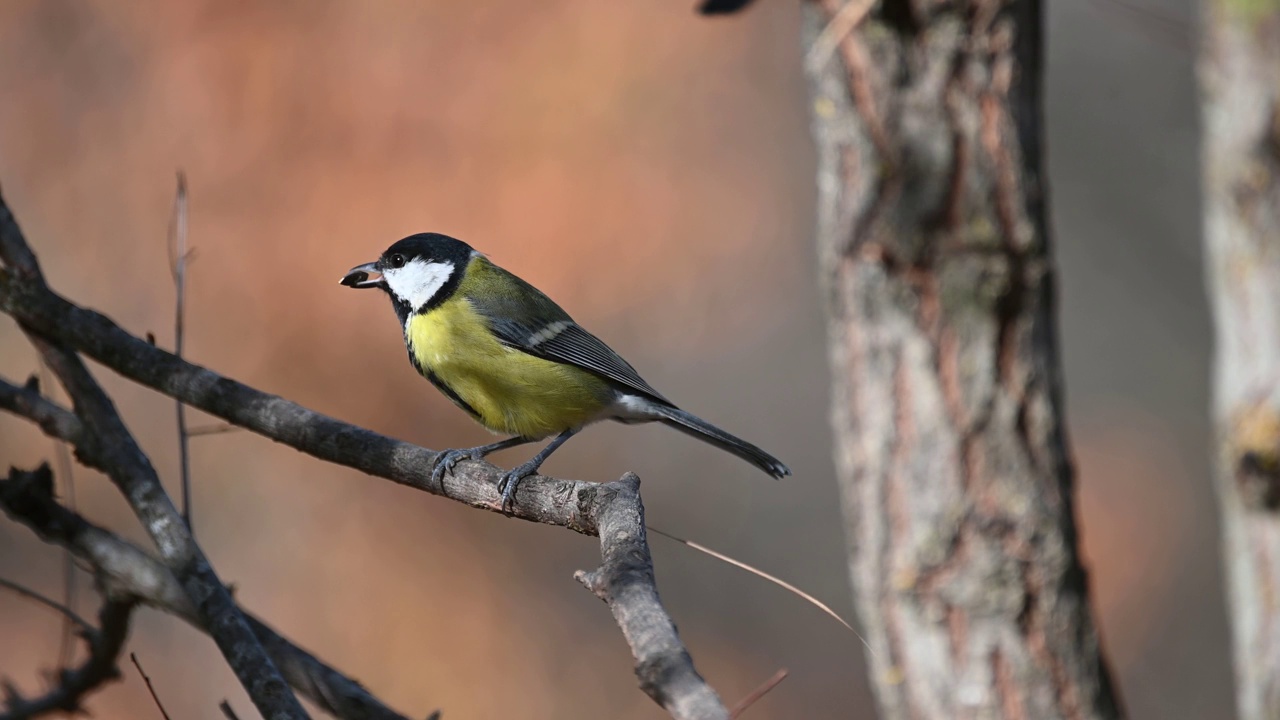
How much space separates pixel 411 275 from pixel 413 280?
2 cm

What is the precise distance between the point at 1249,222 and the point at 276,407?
7.71 ft

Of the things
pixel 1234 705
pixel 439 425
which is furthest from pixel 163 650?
pixel 1234 705

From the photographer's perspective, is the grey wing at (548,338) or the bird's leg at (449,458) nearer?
the bird's leg at (449,458)

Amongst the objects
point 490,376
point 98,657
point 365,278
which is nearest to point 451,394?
point 490,376

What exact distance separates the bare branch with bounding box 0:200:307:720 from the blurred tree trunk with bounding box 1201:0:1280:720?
2213 mm

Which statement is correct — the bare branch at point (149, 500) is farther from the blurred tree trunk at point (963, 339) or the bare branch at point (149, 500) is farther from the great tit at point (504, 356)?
the blurred tree trunk at point (963, 339)

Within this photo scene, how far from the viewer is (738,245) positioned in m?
7.30

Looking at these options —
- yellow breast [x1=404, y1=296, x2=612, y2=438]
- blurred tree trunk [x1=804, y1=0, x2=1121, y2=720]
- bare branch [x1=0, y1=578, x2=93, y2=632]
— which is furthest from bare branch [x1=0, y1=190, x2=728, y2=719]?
blurred tree trunk [x1=804, y1=0, x2=1121, y2=720]

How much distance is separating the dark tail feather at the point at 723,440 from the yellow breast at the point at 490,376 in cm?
32

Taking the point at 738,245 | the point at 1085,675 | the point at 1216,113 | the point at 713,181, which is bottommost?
the point at 1085,675

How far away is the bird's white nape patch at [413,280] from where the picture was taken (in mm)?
3699

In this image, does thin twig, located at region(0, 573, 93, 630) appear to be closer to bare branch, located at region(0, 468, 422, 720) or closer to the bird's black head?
bare branch, located at region(0, 468, 422, 720)

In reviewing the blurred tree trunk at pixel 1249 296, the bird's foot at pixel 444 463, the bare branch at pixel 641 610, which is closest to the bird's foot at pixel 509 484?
the bird's foot at pixel 444 463

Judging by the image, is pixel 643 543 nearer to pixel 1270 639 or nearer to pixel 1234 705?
pixel 1270 639
